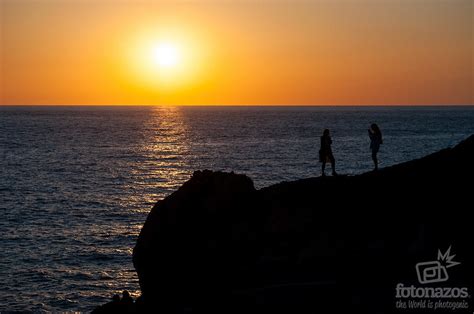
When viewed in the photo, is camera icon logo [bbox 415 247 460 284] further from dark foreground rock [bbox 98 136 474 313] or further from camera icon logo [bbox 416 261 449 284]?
dark foreground rock [bbox 98 136 474 313]

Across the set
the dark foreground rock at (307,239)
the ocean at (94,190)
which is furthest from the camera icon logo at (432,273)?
the ocean at (94,190)

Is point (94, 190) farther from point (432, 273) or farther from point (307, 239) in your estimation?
point (432, 273)

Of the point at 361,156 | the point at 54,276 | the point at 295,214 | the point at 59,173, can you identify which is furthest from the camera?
the point at 361,156

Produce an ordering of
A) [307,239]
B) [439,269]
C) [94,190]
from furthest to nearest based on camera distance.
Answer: [94,190], [307,239], [439,269]

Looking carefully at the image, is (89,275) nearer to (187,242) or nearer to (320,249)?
(187,242)

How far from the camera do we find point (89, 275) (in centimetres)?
3706

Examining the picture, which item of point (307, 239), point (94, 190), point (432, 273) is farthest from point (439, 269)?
point (94, 190)

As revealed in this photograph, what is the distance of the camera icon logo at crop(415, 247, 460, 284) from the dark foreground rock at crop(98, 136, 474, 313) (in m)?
0.16

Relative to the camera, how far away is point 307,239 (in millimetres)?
19422

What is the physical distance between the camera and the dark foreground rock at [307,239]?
17625 mm

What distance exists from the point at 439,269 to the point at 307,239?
420 centimetres

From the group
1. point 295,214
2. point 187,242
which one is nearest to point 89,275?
point 187,242

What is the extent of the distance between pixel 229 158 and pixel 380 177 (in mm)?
77797

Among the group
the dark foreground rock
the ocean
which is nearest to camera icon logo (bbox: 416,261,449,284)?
the dark foreground rock
